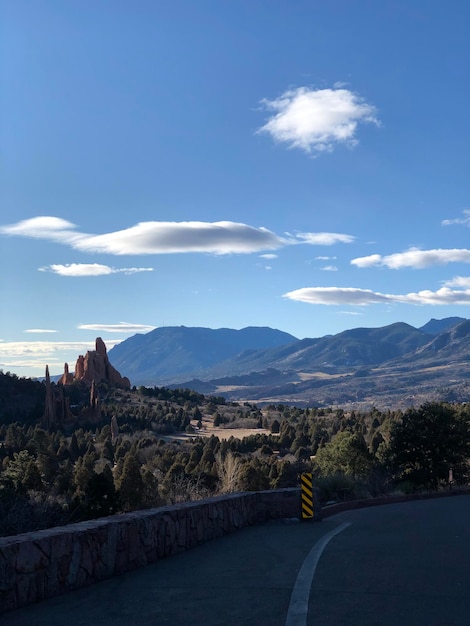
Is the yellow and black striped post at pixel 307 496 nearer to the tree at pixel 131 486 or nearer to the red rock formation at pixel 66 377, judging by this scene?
the tree at pixel 131 486

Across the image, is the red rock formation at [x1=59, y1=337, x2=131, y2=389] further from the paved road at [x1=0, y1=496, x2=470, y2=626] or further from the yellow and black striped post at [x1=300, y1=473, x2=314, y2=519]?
the paved road at [x1=0, y1=496, x2=470, y2=626]

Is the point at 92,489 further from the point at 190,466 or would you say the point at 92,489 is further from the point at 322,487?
the point at 190,466

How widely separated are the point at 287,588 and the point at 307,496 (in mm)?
7148

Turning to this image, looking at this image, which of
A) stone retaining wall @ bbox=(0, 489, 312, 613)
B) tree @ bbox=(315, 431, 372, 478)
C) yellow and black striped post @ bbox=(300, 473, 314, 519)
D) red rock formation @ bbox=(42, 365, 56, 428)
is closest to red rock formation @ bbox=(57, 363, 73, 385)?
red rock formation @ bbox=(42, 365, 56, 428)

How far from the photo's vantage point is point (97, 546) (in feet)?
27.3

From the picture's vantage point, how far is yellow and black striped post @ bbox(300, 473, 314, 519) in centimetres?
1413

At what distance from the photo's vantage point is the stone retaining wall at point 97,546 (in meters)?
7.11

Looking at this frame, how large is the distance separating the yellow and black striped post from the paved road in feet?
9.47

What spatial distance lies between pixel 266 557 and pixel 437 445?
32.0m

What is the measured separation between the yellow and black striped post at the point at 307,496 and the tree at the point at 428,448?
25529 millimetres

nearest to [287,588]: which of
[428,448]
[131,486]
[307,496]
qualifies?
[307,496]

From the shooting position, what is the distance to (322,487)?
23.6 m

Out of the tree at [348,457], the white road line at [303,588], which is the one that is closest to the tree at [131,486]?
the tree at [348,457]

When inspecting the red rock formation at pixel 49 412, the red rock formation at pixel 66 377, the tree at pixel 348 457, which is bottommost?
the tree at pixel 348 457
